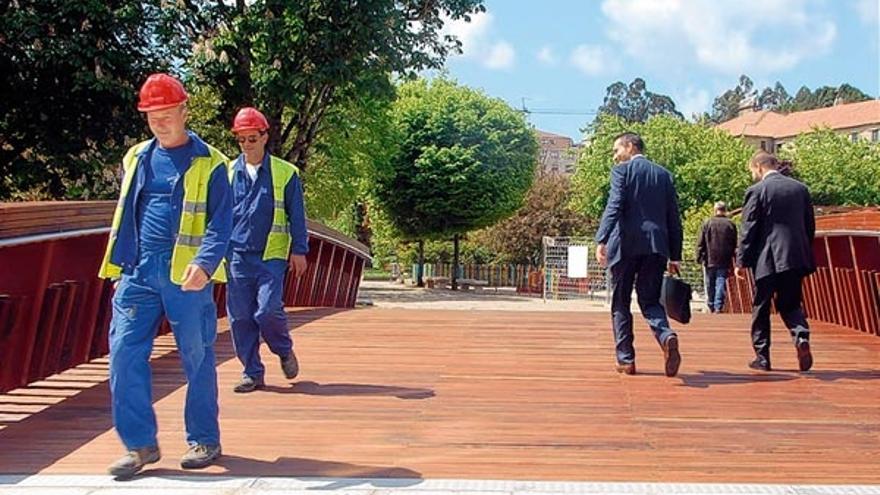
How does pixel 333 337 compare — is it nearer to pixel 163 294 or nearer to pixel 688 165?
pixel 163 294

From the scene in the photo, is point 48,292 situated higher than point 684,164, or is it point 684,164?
point 684,164

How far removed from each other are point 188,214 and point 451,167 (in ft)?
113

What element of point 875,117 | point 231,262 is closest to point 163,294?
point 231,262

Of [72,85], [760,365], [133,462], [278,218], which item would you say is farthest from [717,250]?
[72,85]

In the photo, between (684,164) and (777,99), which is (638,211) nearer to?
(684,164)

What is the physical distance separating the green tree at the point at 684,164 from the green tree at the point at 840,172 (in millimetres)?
3434

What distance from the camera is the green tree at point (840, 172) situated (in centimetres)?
4425

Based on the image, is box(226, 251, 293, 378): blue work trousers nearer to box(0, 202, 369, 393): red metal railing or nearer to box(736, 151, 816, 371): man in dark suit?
box(0, 202, 369, 393): red metal railing

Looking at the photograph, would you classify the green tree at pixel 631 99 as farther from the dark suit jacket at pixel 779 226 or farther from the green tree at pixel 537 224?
the dark suit jacket at pixel 779 226

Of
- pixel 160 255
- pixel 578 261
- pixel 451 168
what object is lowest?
pixel 160 255

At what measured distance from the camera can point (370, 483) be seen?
4.05 metres

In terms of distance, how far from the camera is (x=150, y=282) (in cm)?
417

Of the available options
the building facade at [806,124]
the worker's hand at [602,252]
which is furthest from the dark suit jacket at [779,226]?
the building facade at [806,124]

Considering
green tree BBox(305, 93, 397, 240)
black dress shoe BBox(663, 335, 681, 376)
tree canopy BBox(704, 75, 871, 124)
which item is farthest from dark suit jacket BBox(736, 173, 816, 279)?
tree canopy BBox(704, 75, 871, 124)
